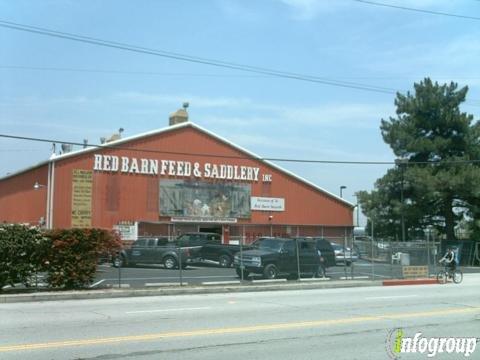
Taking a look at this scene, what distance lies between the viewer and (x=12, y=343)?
9969 millimetres

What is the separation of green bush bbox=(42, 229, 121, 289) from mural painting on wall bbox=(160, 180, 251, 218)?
25.5 m

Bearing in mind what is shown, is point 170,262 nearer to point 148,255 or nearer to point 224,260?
point 148,255

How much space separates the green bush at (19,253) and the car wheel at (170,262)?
10135 millimetres

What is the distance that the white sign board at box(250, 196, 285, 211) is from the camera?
1962 inches

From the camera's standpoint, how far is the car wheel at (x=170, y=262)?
2891cm

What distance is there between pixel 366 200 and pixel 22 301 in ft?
129

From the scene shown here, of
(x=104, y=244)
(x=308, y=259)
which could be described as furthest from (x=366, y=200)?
(x=104, y=244)

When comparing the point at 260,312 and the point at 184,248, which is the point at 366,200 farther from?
the point at 260,312

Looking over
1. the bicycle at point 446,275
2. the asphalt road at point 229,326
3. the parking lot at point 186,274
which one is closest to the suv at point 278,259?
the parking lot at point 186,274

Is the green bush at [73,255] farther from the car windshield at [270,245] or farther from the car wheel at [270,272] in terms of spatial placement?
the car windshield at [270,245]

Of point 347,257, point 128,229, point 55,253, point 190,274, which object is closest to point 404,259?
point 347,257

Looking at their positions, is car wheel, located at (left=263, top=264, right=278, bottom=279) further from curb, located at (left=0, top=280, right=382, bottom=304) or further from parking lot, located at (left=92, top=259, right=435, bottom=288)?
curb, located at (left=0, top=280, right=382, bottom=304)

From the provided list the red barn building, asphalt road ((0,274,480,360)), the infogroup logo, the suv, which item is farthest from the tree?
the infogroup logo

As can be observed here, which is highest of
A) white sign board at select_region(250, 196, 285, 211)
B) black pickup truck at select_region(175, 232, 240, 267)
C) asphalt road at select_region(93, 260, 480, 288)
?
white sign board at select_region(250, 196, 285, 211)
